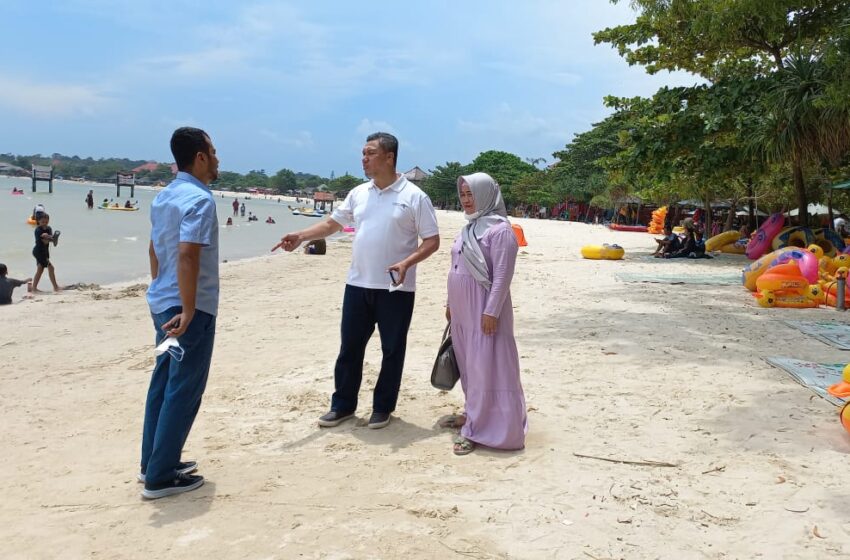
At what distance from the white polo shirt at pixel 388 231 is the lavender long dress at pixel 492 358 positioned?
28cm

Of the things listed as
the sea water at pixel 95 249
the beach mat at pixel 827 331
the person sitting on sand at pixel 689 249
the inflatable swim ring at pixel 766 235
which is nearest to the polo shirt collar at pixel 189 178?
the beach mat at pixel 827 331

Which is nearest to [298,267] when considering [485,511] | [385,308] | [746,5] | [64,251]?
[64,251]

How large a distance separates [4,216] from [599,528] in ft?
138

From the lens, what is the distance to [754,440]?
357 centimetres

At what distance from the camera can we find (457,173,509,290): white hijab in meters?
3.46

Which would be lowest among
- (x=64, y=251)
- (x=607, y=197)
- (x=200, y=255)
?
(x=64, y=251)

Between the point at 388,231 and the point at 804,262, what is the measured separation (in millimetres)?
7111

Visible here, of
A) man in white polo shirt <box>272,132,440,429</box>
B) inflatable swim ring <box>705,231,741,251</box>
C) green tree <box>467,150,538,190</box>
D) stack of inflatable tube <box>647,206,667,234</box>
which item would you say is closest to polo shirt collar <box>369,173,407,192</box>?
man in white polo shirt <box>272,132,440,429</box>

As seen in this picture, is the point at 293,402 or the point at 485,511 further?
the point at 293,402

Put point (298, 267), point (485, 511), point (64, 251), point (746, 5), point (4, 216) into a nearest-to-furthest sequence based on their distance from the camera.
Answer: point (485, 511) → point (746, 5) → point (298, 267) → point (64, 251) → point (4, 216)

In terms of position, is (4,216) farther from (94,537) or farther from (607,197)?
(94,537)

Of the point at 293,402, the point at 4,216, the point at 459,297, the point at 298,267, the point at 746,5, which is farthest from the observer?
the point at 4,216

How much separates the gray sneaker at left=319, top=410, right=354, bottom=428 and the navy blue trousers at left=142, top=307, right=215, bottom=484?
1044 millimetres

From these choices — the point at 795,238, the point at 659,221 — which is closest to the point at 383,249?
the point at 795,238
